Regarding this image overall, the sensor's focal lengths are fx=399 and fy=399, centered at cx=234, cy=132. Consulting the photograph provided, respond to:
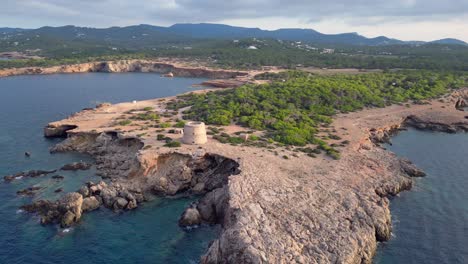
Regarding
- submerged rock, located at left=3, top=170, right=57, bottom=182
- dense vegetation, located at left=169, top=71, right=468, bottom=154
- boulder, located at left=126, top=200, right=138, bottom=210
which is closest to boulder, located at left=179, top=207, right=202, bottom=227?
boulder, located at left=126, top=200, right=138, bottom=210

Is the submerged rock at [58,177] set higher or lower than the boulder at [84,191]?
lower

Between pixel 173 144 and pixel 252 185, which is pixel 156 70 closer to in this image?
pixel 173 144

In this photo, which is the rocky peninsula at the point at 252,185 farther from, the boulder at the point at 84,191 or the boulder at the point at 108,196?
the boulder at the point at 84,191

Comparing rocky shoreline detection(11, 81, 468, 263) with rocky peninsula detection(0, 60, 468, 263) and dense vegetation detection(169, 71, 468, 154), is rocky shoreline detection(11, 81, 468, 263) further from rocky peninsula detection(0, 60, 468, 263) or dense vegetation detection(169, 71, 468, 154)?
dense vegetation detection(169, 71, 468, 154)

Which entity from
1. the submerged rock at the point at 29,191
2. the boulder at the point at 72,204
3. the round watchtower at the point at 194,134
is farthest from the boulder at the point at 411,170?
the submerged rock at the point at 29,191

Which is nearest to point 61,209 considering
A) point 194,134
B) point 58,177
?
point 58,177

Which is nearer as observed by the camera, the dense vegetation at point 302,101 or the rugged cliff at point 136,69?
the dense vegetation at point 302,101

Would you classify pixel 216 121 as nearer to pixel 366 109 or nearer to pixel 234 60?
pixel 366 109
